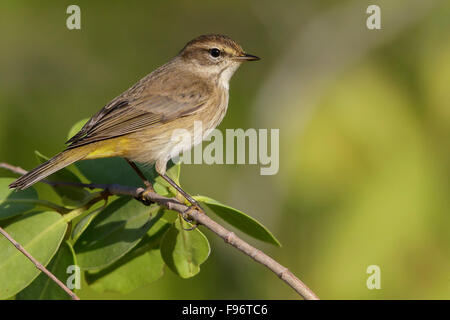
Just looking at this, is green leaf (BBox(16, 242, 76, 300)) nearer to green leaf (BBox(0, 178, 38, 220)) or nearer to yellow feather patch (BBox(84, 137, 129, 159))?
green leaf (BBox(0, 178, 38, 220))

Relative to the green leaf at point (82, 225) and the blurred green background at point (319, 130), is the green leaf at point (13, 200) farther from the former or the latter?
the blurred green background at point (319, 130)

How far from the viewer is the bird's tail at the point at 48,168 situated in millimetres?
2801

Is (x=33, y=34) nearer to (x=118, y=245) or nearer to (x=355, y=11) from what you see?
(x=355, y=11)

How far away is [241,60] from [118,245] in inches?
88.5

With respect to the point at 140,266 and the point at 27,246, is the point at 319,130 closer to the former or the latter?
the point at 140,266

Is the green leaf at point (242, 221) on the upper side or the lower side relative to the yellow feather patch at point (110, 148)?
lower

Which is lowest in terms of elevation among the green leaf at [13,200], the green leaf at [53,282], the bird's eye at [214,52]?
the green leaf at [53,282]

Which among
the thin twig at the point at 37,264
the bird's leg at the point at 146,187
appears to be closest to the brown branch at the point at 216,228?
the bird's leg at the point at 146,187

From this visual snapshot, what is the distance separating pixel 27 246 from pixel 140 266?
0.59 meters

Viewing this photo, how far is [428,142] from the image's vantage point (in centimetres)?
389

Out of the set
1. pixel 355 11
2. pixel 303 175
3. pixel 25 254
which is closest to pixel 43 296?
pixel 25 254

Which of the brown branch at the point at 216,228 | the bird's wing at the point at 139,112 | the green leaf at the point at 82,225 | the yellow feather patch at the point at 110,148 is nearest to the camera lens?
the brown branch at the point at 216,228

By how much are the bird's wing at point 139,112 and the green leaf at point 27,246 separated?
1092 millimetres

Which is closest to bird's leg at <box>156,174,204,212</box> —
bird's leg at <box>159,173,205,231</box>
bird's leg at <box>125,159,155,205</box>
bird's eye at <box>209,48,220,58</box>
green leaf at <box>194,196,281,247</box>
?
bird's leg at <box>159,173,205,231</box>
